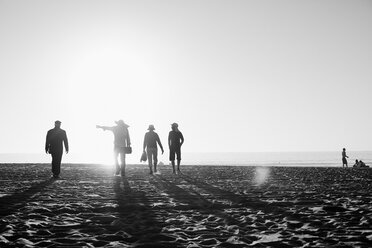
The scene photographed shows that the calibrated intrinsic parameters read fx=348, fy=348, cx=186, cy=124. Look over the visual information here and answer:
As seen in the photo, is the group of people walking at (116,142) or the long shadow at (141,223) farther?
the group of people walking at (116,142)

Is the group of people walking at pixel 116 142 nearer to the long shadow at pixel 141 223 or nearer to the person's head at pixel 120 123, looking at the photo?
the person's head at pixel 120 123

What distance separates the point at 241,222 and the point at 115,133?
11750 millimetres

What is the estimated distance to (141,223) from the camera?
19.5ft

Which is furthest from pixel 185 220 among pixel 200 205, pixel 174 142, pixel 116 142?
pixel 174 142

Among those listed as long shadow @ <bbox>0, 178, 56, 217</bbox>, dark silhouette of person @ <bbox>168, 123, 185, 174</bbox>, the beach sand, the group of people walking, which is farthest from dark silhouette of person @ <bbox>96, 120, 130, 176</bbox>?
the beach sand

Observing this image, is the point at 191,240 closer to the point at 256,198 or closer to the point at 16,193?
the point at 256,198

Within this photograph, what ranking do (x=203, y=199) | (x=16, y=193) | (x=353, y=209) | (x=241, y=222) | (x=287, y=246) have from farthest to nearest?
(x=16, y=193) → (x=203, y=199) → (x=353, y=209) → (x=241, y=222) → (x=287, y=246)

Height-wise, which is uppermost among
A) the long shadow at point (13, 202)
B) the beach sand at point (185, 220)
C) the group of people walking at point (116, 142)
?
the group of people walking at point (116, 142)

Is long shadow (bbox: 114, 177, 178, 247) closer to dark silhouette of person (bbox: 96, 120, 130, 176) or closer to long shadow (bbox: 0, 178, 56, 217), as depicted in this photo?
long shadow (bbox: 0, 178, 56, 217)

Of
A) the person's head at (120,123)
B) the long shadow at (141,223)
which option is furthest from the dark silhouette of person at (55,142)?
the long shadow at (141,223)

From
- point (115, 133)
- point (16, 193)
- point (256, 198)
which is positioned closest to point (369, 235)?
point (256, 198)

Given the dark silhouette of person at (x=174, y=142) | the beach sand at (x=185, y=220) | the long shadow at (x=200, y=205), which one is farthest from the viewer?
the dark silhouette of person at (x=174, y=142)

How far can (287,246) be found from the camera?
4.45 meters

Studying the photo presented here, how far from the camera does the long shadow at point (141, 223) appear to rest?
188 inches
